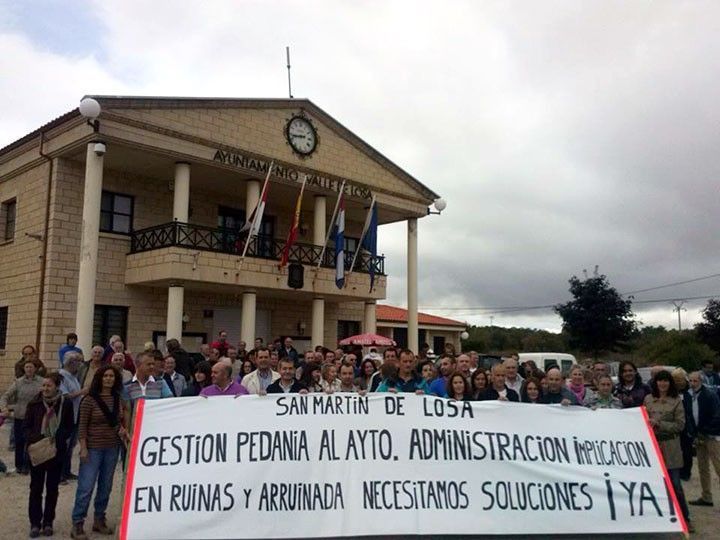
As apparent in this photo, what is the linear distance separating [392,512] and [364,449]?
2.09 ft

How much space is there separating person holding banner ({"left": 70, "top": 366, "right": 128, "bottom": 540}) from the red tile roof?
24.6 m

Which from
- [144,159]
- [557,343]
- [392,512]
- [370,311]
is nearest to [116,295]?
[144,159]

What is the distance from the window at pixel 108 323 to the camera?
17047mm

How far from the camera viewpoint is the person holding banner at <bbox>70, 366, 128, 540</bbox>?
623 cm

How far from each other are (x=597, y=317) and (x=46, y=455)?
25.8m

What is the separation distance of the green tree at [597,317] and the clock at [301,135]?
14860mm

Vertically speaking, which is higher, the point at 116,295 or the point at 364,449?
the point at 116,295

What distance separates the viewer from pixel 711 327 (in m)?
31.8

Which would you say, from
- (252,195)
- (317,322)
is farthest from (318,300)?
(252,195)

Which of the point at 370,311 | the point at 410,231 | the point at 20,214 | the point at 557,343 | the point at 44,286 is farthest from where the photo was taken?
the point at 557,343

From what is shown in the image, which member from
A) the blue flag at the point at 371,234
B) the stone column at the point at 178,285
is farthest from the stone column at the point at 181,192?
the blue flag at the point at 371,234

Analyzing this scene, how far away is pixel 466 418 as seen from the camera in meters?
6.66

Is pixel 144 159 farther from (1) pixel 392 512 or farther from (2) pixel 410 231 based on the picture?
(1) pixel 392 512

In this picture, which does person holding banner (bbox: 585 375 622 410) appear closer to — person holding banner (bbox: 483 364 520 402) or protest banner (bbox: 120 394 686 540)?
protest banner (bbox: 120 394 686 540)
